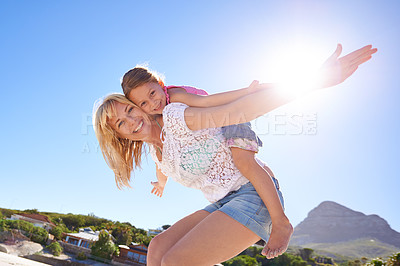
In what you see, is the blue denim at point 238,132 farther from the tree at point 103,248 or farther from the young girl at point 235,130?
the tree at point 103,248

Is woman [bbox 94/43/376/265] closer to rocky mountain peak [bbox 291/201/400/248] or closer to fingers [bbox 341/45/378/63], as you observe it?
fingers [bbox 341/45/378/63]

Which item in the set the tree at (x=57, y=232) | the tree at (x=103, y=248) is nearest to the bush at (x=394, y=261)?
the tree at (x=103, y=248)

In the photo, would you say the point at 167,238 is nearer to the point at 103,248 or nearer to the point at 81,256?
the point at 103,248

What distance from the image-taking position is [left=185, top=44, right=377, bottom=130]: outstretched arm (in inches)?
67.8

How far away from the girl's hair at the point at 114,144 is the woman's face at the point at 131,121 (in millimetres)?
38

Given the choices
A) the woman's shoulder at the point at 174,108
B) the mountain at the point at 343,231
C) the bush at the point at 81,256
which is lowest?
the mountain at the point at 343,231

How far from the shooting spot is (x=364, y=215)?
140 meters

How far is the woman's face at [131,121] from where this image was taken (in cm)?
234

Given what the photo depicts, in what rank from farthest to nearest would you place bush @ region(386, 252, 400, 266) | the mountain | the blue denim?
the mountain → bush @ region(386, 252, 400, 266) → the blue denim

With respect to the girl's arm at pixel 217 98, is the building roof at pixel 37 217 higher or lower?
lower

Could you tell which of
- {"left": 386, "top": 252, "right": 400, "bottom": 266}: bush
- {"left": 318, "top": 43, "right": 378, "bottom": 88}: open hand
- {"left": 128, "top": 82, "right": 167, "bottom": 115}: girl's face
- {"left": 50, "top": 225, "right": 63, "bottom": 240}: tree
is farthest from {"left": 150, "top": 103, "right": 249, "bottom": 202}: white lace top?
{"left": 50, "top": 225, "right": 63, "bottom": 240}: tree

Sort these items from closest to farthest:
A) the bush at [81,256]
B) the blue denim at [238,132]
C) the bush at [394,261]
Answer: the blue denim at [238,132], the bush at [394,261], the bush at [81,256]

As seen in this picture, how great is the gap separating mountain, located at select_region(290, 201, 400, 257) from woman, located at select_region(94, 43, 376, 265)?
110m

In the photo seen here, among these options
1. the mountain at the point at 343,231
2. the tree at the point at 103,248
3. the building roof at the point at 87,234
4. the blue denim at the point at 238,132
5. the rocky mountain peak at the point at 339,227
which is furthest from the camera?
the rocky mountain peak at the point at 339,227
